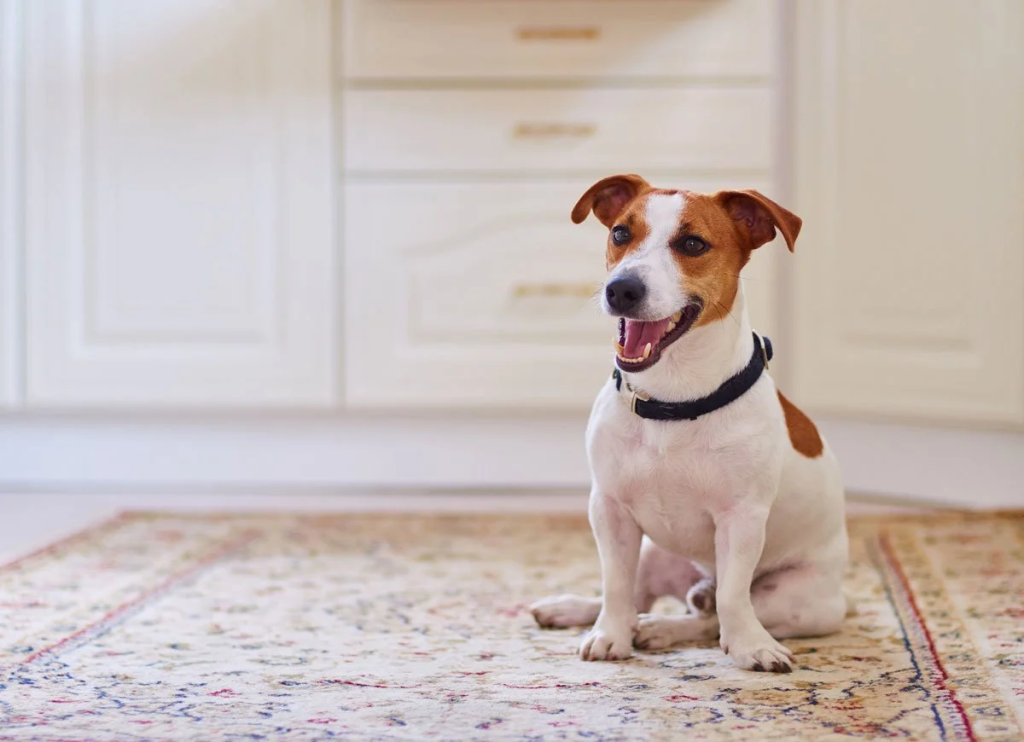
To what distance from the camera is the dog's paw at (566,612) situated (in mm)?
1483

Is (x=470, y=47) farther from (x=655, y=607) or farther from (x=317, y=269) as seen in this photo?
(x=655, y=607)

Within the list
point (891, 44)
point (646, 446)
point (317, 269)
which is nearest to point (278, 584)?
point (646, 446)

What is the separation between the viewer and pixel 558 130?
241cm

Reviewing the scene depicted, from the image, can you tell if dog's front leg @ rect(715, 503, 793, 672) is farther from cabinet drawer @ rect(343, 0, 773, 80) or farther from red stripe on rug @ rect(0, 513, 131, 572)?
cabinet drawer @ rect(343, 0, 773, 80)

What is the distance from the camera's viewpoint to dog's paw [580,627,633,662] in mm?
1325

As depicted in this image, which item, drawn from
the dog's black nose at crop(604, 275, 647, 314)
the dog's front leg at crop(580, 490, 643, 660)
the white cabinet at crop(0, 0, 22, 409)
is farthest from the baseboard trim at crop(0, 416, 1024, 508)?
the dog's black nose at crop(604, 275, 647, 314)

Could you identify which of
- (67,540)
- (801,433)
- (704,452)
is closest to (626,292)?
(704,452)

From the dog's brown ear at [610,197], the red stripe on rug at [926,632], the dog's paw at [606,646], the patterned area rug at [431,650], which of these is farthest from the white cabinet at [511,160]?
the dog's paw at [606,646]

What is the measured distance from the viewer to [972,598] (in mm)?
1609

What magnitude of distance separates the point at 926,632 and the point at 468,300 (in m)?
1.23

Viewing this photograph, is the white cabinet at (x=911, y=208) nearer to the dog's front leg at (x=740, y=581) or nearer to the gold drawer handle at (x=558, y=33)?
the gold drawer handle at (x=558, y=33)

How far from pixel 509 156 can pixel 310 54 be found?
427mm

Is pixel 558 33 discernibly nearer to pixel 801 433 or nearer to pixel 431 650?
pixel 801 433

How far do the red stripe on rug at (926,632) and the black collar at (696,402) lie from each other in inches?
13.4
